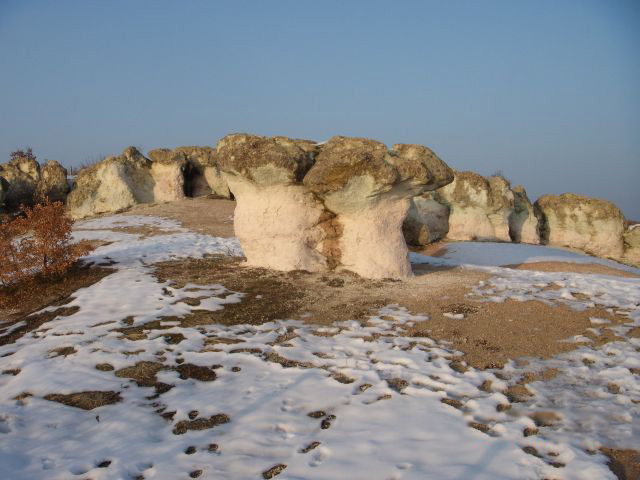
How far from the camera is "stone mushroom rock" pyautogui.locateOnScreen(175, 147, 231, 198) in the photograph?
77.5 ft

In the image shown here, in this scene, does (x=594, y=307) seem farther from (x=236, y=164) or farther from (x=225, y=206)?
(x=225, y=206)

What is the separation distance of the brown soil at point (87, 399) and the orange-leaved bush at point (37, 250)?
567cm

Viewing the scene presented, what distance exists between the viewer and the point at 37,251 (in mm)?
9023

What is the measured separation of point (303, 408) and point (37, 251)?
24.6 feet

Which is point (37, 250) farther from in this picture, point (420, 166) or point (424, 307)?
point (420, 166)

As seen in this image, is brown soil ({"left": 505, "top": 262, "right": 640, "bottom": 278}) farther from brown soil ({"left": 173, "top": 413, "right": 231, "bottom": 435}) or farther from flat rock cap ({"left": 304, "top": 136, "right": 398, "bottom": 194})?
brown soil ({"left": 173, "top": 413, "right": 231, "bottom": 435})

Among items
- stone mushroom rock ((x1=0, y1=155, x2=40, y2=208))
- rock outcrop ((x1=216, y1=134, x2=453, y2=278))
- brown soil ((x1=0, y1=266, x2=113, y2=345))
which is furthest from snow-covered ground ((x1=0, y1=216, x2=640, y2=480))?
stone mushroom rock ((x1=0, y1=155, x2=40, y2=208))

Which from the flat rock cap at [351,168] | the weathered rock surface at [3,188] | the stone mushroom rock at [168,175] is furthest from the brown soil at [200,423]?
the weathered rock surface at [3,188]

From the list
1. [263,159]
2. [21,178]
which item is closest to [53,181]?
[21,178]

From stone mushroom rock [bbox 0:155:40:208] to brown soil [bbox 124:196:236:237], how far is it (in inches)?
246

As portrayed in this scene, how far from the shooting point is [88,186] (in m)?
22.0

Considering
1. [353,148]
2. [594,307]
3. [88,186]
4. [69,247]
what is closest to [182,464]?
[594,307]

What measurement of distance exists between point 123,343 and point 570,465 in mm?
4627

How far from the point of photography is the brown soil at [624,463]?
3025 mm
